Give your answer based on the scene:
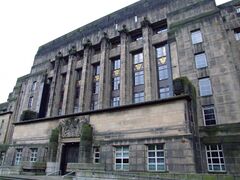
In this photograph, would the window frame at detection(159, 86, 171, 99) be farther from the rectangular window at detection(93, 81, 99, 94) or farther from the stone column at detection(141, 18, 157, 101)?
the rectangular window at detection(93, 81, 99, 94)

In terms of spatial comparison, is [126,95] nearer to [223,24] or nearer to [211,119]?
[211,119]

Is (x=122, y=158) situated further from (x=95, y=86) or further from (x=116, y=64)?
(x=116, y=64)

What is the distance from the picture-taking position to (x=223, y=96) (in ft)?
63.3

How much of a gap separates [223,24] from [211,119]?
11.8m

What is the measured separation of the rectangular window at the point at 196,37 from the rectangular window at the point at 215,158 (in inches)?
492

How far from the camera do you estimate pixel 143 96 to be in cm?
2694

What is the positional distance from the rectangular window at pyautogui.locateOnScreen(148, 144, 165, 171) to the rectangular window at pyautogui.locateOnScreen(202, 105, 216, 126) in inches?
264

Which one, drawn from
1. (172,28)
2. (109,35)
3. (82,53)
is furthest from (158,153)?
(82,53)

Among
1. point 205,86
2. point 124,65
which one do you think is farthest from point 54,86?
point 205,86

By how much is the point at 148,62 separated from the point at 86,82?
11403 mm

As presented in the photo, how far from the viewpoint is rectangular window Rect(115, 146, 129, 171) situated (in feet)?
55.7

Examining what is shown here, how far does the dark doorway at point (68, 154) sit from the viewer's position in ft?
68.9

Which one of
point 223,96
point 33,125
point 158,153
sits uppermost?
point 223,96

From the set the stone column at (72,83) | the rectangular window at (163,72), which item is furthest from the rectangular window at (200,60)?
the stone column at (72,83)
